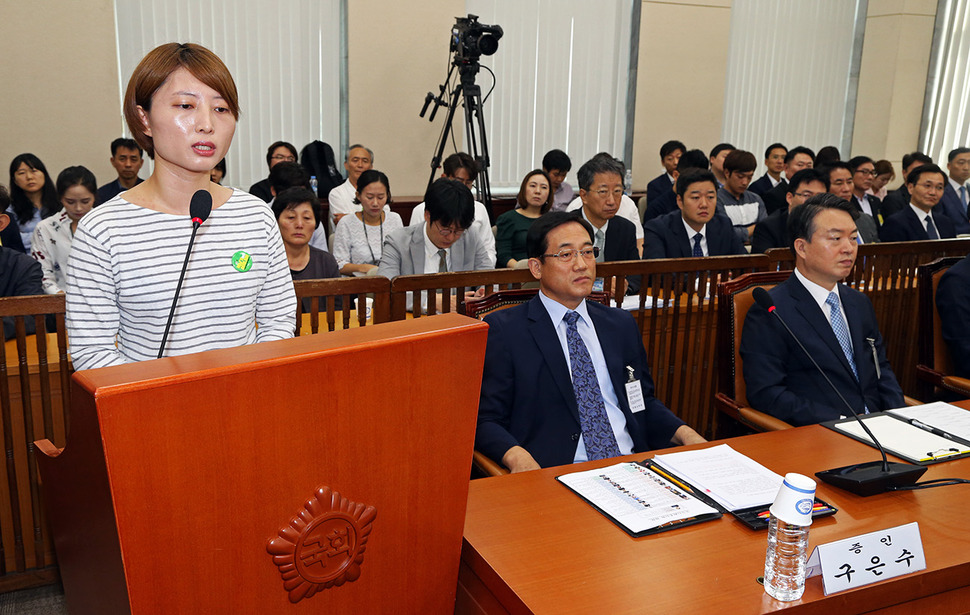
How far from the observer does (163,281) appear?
4.49 ft

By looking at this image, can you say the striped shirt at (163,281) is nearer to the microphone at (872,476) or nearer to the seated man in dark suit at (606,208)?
the microphone at (872,476)

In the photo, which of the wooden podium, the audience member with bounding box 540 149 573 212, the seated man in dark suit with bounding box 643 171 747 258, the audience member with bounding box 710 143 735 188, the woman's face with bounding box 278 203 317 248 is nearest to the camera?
the wooden podium

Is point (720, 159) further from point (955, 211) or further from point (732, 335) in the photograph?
point (732, 335)

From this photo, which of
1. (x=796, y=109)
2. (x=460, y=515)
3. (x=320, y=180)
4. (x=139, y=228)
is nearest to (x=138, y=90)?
(x=139, y=228)

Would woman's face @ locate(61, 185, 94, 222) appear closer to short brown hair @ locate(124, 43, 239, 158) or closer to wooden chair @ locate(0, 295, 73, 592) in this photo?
wooden chair @ locate(0, 295, 73, 592)

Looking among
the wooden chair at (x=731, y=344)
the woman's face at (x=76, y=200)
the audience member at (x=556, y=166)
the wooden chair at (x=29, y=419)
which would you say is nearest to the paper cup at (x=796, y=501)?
the wooden chair at (x=731, y=344)

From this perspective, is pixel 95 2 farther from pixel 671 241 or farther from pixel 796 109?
pixel 796 109

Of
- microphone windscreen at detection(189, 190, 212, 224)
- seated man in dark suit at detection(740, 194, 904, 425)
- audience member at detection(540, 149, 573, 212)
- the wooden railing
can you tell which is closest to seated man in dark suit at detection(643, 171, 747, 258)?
the wooden railing

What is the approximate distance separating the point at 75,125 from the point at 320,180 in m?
1.75

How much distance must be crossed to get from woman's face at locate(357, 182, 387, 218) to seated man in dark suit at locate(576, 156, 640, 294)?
1.28 m

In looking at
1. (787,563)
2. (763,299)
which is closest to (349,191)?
(763,299)

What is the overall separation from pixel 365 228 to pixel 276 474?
13.5ft

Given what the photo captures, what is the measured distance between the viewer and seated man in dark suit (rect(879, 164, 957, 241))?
4996 mm

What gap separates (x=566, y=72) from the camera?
7.47 m
